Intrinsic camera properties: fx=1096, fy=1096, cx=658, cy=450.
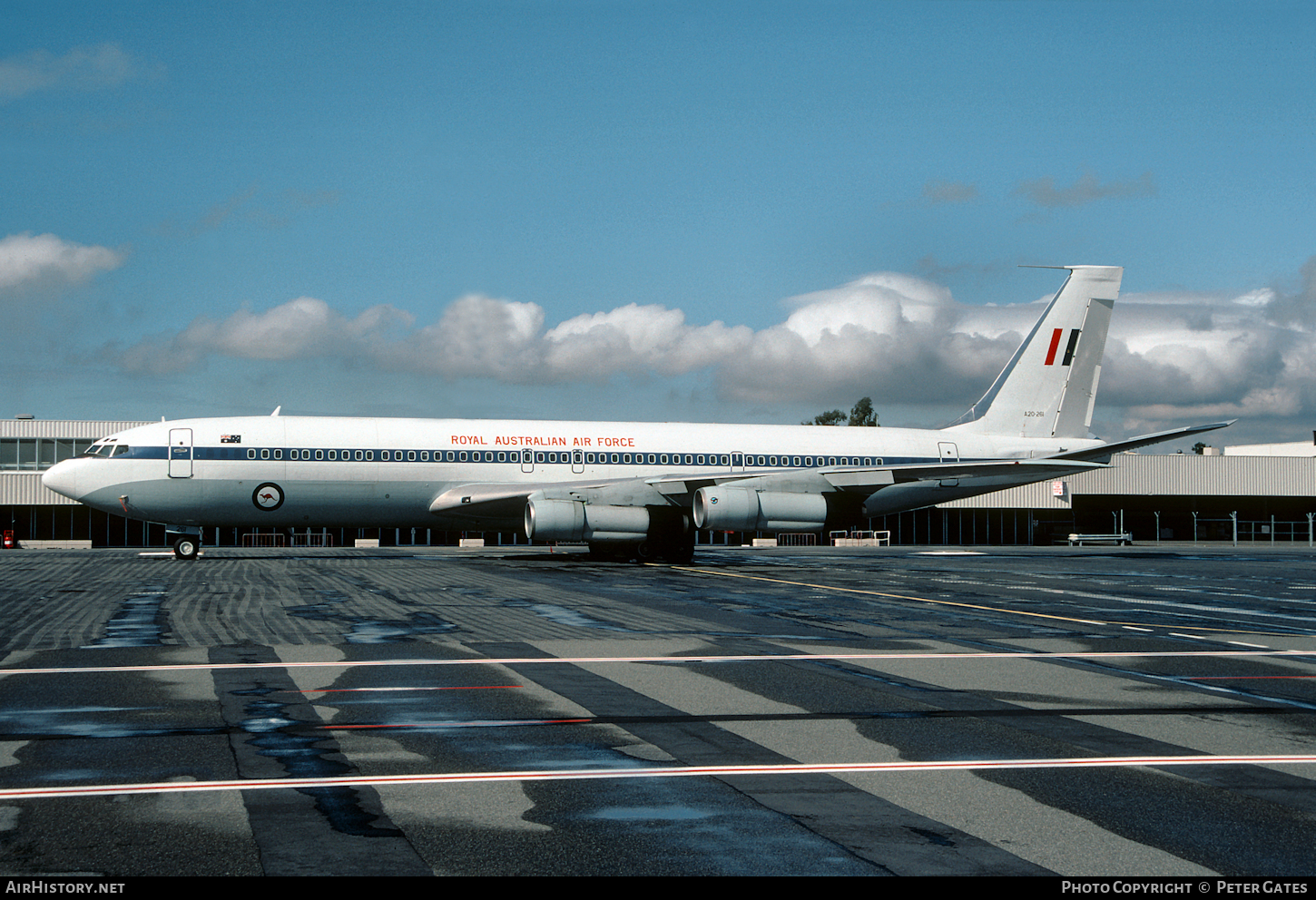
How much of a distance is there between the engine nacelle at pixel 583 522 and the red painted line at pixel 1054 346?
1951cm

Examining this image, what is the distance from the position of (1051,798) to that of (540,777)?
3338 mm

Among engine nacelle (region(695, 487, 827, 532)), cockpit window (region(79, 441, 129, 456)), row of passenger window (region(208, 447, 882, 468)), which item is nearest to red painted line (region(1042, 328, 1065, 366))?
row of passenger window (region(208, 447, 882, 468))

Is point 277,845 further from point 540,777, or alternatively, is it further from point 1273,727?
point 1273,727

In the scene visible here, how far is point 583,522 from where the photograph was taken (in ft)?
116

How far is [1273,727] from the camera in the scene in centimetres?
947

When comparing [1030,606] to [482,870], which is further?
[1030,606]

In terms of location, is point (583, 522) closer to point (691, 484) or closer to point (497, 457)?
point (691, 484)

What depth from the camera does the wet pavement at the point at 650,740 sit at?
5859mm

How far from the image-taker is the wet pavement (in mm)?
5859

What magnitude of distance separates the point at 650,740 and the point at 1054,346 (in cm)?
4073

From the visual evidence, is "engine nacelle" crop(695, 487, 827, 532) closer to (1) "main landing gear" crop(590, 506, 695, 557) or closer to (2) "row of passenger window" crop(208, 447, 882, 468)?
(1) "main landing gear" crop(590, 506, 695, 557)

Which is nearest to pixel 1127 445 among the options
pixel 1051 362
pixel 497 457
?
pixel 1051 362

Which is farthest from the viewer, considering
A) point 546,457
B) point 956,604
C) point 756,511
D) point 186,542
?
point 546,457
